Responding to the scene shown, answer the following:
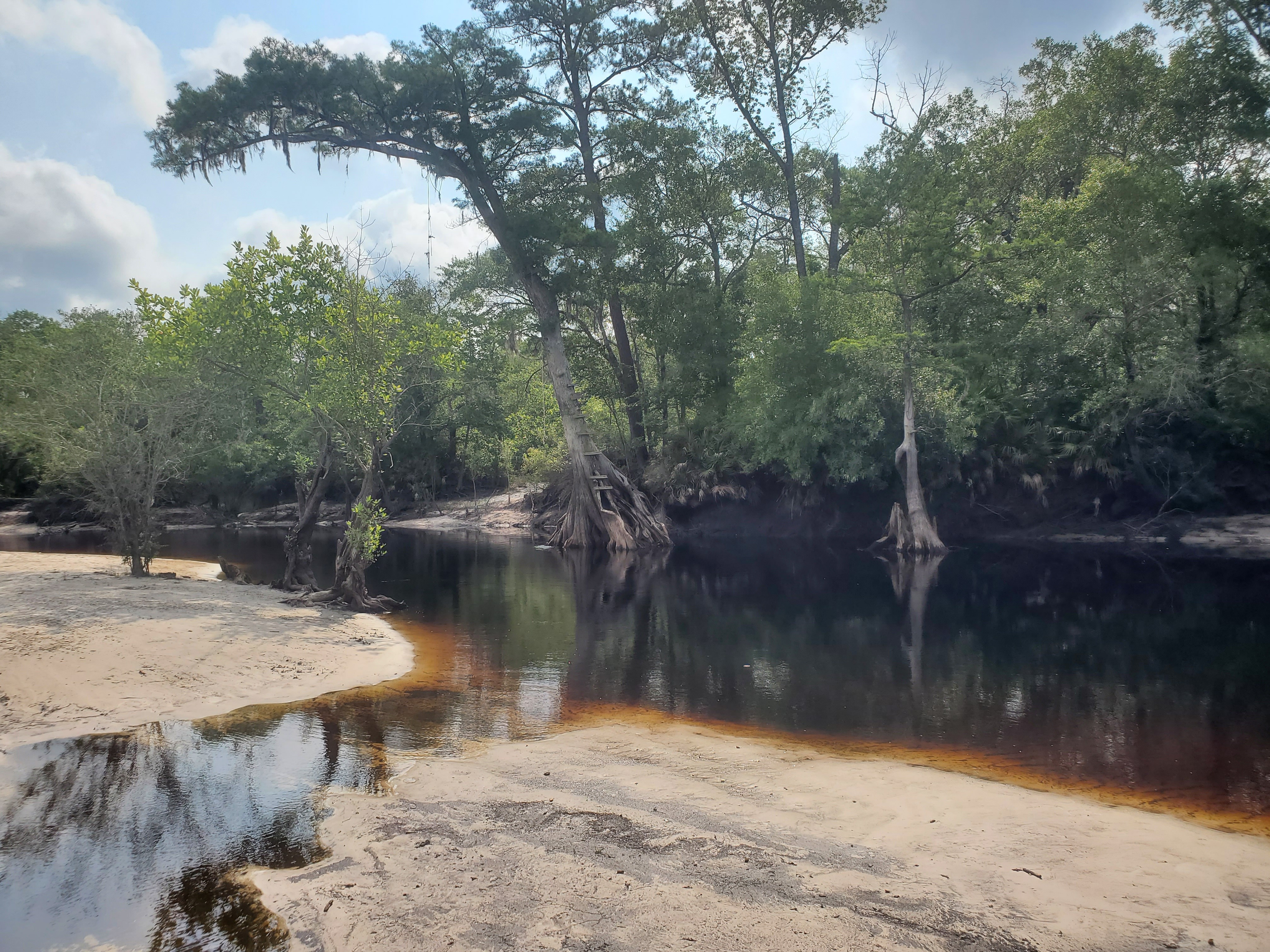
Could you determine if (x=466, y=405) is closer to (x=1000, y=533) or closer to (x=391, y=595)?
(x=391, y=595)

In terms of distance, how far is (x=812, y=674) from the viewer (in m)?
11.2

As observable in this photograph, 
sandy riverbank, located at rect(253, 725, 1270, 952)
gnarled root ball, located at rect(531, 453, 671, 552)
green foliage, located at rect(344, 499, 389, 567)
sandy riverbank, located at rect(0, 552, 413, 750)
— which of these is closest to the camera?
sandy riverbank, located at rect(253, 725, 1270, 952)

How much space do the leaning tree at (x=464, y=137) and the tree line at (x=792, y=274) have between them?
10cm

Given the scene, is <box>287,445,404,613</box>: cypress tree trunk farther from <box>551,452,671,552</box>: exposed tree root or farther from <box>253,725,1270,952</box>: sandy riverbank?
<box>551,452,671,552</box>: exposed tree root

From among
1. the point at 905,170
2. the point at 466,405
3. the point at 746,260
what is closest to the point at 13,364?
the point at 466,405

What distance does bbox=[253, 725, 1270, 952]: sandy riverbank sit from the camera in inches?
163

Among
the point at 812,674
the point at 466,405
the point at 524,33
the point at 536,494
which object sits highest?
the point at 524,33

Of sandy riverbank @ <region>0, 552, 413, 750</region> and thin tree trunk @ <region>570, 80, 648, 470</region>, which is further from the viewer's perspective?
thin tree trunk @ <region>570, 80, 648, 470</region>

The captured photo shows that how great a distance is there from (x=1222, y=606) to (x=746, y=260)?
23.6 metres

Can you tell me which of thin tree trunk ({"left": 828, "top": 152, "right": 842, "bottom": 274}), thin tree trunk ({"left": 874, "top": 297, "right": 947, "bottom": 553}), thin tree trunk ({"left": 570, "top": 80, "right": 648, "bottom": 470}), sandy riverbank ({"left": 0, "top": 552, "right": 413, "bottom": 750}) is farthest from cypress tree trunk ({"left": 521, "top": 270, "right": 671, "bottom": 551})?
sandy riverbank ({"left": 0, "top": 552, "right": 413, "bottom": 750})

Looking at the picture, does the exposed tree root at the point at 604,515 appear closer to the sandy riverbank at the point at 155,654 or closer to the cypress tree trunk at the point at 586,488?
A: the cypress tree trunk at the point at 586,488

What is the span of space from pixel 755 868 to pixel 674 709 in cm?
467

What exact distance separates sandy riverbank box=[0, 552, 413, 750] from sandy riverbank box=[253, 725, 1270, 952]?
11.7ft

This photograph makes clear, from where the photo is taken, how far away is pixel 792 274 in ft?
98.9
